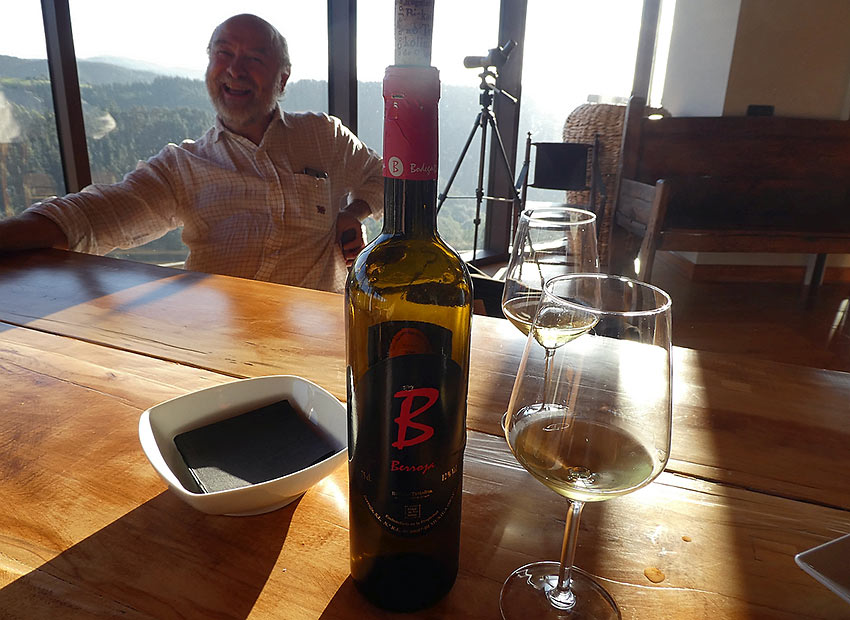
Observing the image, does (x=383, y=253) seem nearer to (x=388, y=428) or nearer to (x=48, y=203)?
(x=388, y=428)

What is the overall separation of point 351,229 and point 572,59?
9.70 ft

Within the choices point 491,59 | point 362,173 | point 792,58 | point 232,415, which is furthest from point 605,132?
point 232,415

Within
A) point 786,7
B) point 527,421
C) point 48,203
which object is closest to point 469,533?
point 527,421

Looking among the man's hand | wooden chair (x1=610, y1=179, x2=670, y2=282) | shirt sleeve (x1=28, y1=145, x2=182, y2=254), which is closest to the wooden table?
shirt sleeve (x1=28, y1=145, x2=182, y2=254)

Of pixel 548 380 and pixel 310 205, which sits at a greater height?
pixel 548 380

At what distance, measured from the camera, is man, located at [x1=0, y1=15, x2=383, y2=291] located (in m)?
1.86

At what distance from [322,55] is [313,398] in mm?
2851

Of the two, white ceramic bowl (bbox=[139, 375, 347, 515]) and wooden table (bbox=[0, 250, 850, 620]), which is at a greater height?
white ceramic bowl (bbox=[139, 375, 347, 515])

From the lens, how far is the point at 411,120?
0.35 meters

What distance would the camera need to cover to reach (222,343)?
902 millimetres

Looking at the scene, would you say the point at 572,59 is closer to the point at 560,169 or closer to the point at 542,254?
the point at 560,169

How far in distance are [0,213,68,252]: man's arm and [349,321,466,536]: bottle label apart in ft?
4.35

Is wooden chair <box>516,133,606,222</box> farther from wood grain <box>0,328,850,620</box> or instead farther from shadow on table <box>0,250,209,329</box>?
wood grain <box>0,328,850,620</box>

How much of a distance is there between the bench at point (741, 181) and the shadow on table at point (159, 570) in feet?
8.50
